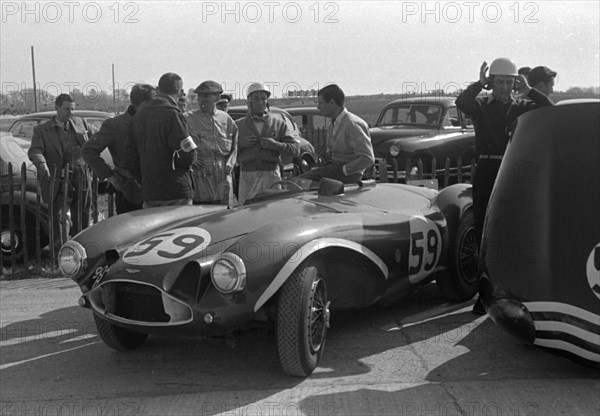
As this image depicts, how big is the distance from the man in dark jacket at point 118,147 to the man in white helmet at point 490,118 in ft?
9.46

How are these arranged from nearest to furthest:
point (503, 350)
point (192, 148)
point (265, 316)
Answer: point (265, 316), point (503, 350), point (192, 148)

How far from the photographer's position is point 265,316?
14.7 ft

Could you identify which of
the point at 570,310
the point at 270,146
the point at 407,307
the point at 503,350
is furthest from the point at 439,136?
the point at 570,310

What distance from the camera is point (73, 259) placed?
489 centimetres

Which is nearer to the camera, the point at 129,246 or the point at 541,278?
the point at 541,278

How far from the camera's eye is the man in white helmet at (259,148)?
7.43 meters

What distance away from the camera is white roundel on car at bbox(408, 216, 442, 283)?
5355 millimetres

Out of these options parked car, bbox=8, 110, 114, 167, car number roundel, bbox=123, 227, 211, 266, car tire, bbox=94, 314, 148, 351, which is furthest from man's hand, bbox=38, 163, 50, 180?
parked car, bbox=8, 110, 114, 167

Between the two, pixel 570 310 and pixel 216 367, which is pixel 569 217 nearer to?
pixel 570 310

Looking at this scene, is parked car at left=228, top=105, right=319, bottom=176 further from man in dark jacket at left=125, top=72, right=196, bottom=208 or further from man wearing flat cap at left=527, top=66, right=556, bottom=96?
man in dark jacket at left=125, top=72, right=196, bottom=208

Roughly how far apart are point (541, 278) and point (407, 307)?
Answer: 7.09 feet

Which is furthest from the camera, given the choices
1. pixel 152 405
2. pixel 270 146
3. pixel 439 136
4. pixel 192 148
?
pixel 439 136

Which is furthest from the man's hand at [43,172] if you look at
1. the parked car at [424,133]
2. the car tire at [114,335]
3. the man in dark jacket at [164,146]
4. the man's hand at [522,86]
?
the parked car at [424,133]

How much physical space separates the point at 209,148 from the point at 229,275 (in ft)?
10.8
